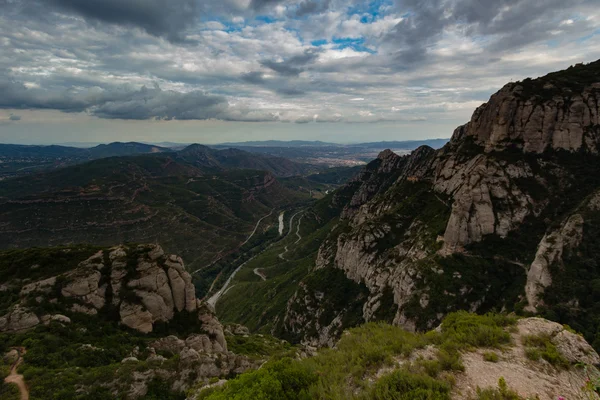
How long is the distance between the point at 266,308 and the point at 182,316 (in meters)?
94.3

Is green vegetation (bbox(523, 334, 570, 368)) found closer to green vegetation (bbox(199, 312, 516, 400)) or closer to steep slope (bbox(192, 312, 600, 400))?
steep slope (bbox(192, 312, 600, 400))

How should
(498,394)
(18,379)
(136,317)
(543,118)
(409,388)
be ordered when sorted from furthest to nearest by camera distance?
(543,118)
(136,317)
(18,379)
(409,388)
(498,394)

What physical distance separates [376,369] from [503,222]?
82.9 metres

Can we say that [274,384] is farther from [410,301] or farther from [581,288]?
[581,288]

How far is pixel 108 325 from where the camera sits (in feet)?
152

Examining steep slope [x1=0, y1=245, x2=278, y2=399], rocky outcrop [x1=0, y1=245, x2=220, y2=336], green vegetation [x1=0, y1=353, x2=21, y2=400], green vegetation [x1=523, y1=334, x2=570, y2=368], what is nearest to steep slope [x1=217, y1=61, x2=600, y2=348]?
green vegetation [x1=523, y1=334, x2=570, y2=368]

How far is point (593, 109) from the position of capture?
87875mm

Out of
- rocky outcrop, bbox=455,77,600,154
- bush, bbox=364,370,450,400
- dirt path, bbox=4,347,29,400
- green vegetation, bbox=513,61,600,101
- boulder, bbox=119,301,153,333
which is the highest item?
green vegetation, bbox=513,61,600,101

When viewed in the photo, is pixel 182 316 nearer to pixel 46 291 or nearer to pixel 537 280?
pixel 46 291

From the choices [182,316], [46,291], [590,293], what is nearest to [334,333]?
[182,316]

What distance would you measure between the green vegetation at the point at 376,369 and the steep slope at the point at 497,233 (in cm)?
4669

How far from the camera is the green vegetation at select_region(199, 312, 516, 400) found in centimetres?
1636

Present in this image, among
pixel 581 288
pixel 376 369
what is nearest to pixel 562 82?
pixel 581 288

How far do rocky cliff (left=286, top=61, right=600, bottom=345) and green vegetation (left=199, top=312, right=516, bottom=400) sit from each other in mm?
49245
